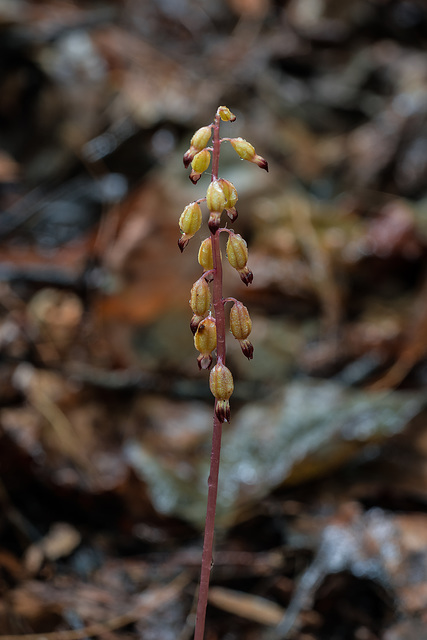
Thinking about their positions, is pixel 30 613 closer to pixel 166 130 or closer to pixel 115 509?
pixel 115 509

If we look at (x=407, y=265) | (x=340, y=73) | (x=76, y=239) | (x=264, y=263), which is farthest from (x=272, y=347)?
(x=340, y=73)

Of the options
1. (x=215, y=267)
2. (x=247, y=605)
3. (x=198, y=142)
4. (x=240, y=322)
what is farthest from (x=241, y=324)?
(x=247, y=605)

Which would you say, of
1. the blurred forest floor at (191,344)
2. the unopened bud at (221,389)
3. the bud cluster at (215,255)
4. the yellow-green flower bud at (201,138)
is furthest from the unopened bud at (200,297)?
the blurred forest floor at (191,344)

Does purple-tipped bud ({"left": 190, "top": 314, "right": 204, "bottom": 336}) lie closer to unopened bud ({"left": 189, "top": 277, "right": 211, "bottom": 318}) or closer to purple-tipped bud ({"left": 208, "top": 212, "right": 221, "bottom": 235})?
unopened bud ({"left": 189, "top": 277, "right": 211, "bottom": 318})

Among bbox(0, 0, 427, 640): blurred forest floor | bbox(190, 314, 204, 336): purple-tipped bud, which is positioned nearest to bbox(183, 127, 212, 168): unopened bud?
bbox(190, 314, 204, 336): purple-tipped bud

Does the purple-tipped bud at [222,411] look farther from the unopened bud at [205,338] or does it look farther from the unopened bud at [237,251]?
the unopened bud at [237,251]

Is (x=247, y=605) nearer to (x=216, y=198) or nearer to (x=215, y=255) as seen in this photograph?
(x=215, y=255)
